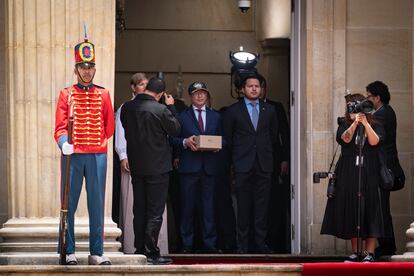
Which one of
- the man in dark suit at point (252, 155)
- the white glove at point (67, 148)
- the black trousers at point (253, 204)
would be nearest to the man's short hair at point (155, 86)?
the white glove at point (67, 148)

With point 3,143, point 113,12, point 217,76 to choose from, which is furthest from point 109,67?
point 217,76

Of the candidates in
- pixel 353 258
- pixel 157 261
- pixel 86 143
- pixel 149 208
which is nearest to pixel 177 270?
pixel 157 261

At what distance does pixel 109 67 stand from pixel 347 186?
3.06 m

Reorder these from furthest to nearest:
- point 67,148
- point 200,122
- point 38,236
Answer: point 200,122 → point 38,236 → point 67,148

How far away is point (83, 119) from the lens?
22562 millimetres

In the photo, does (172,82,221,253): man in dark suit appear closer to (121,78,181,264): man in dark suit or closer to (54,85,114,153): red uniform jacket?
(121,78,181,264): man in dark suit

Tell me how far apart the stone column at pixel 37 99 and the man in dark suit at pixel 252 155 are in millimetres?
2459

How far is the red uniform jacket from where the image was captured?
22.5 m

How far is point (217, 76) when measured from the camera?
104 ft

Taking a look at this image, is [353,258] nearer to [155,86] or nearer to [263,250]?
[263,250]

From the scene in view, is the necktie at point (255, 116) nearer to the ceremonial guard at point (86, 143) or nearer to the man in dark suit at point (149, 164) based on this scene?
the man in dark suit at point (149, 164)

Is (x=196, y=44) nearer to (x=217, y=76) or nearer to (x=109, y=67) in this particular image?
(x=217, y=76)

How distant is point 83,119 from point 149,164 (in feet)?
4.14

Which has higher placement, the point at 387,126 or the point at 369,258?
the point at 387,126
